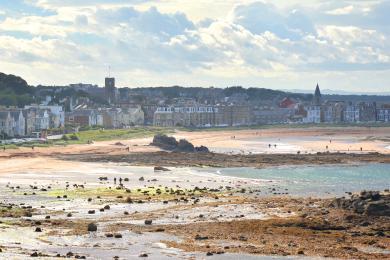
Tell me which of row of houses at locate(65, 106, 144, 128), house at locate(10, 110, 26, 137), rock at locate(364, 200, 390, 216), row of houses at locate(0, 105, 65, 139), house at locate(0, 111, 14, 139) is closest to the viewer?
rock at locate(364, 200, 390, 216)

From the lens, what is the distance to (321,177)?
6462cm

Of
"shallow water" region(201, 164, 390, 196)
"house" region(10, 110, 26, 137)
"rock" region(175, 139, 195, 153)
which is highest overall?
"house" region(10, 110, 26, 137)

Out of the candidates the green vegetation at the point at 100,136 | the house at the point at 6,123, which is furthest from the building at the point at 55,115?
the house at the point at 6,123

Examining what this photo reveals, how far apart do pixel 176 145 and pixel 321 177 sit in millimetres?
34769

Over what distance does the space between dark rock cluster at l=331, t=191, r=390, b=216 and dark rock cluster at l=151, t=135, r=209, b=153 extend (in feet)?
170

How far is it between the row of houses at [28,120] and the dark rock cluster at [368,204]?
221 feet

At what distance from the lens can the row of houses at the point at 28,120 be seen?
356 ft

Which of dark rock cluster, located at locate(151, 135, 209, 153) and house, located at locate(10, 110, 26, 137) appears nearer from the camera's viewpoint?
dark rock cluster, located at locate(151, 135, 209, 153)

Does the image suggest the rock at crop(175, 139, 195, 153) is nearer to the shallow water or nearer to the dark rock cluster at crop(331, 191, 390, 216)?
the shallow water

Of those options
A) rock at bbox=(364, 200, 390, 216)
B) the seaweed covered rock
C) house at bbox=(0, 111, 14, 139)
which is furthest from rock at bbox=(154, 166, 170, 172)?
house at bbox=(0, 111, 14, 139)

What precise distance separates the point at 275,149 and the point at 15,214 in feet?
218

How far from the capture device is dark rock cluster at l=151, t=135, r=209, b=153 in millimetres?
93750

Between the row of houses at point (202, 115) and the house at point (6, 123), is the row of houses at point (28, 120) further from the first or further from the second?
the row of houses at point (202, 115)

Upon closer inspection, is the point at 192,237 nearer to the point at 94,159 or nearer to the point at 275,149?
the point at 94,159
